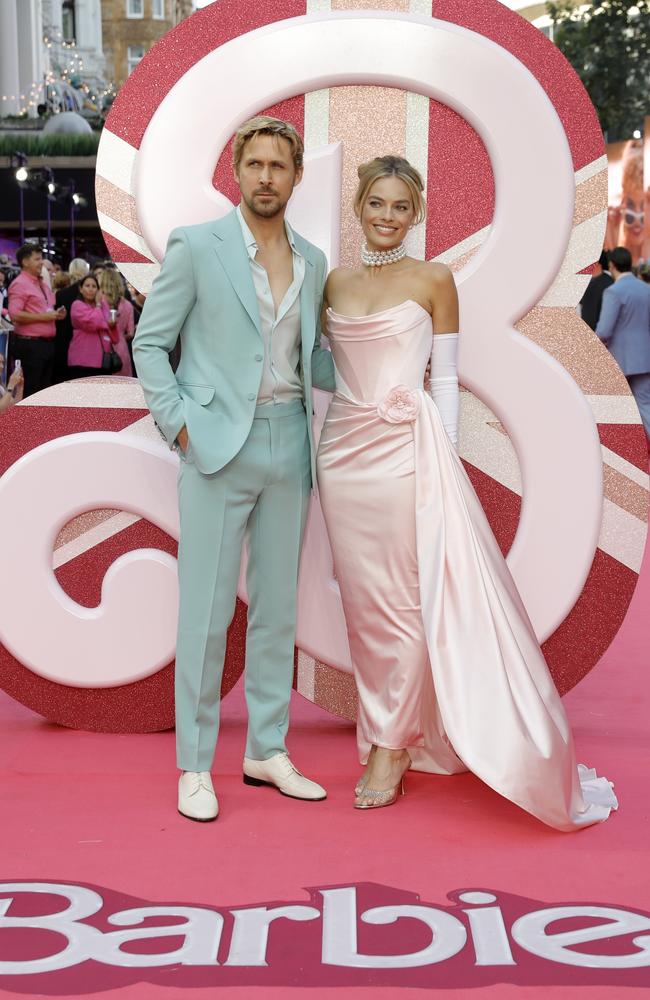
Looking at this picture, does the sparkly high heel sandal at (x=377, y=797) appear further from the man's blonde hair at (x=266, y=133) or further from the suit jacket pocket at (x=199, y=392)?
the man's blonde hair at (x=266, y=133)

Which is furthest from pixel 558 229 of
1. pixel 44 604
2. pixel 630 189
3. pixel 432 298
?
pixel 630 189

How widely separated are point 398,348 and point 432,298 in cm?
16

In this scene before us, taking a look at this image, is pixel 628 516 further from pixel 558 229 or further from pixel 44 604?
pixel 44 604

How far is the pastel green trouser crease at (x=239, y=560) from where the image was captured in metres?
3.00

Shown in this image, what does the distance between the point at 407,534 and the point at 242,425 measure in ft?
1.66

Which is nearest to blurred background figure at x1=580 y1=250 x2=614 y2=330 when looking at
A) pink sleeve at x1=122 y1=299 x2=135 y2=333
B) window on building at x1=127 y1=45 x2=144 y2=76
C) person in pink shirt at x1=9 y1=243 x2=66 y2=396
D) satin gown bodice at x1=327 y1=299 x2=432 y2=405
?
pink sleeve at x1=122 y1=299 x2=135 y2=333

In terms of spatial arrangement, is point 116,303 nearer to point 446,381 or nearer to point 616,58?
point 446,381

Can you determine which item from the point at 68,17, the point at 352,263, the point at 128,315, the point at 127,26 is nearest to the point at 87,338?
the point at 128,315

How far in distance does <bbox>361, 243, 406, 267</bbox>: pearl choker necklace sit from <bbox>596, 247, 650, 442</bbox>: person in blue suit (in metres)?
5.92

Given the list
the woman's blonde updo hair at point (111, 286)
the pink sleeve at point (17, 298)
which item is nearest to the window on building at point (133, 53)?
the woman's blonde updo hair at point (111, 286)

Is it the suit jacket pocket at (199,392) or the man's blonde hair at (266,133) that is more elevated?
the man's blonde hair at (266,133)

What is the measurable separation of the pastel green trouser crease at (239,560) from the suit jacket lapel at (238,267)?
0.26m

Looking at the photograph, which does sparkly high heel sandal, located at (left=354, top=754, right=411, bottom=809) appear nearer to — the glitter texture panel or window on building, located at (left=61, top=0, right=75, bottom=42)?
the glitter texture panel

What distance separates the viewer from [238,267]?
2.95 m
